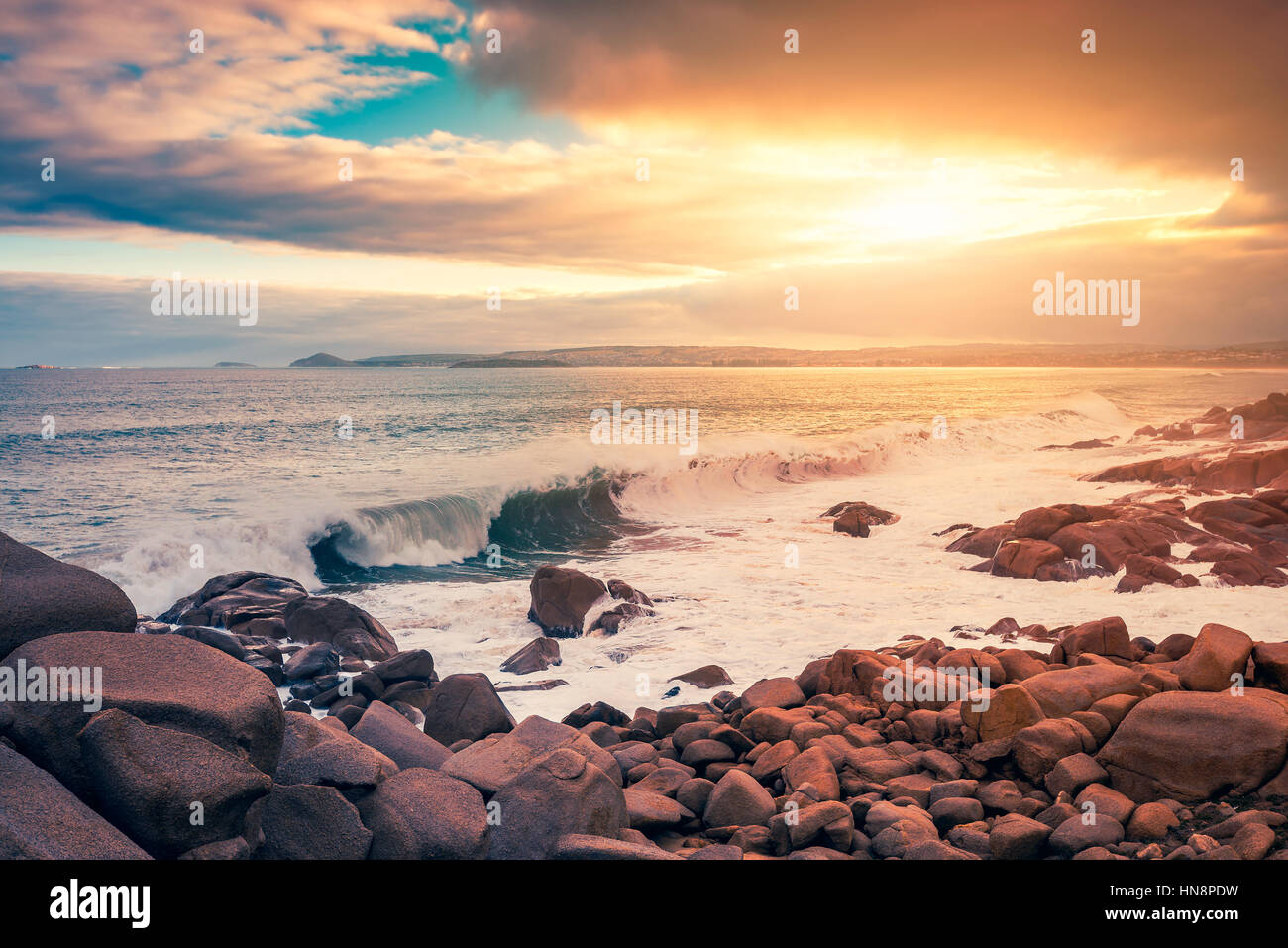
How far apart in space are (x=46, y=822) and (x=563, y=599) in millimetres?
9827

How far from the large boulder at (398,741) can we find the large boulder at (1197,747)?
5573 millimetres

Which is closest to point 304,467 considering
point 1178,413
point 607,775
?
point 607,775

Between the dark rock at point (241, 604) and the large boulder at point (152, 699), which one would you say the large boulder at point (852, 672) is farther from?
the dark rock at point (241, 604)

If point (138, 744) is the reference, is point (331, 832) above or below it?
below

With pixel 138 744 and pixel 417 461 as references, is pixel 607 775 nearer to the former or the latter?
pixel 138 744

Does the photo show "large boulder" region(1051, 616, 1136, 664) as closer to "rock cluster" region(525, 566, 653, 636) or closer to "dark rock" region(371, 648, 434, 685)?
"rock cluster" region(525, 566, 653, 636)

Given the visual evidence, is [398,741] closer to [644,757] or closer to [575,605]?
[644,757]

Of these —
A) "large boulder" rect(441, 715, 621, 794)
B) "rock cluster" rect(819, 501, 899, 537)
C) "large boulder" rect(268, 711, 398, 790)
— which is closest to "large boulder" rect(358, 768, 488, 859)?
"large boulder" rect(268, 711, 398, 790)

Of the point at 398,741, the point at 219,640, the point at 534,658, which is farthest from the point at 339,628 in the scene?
the point at 398,741

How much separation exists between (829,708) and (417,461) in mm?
30097

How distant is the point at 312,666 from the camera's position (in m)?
10.5

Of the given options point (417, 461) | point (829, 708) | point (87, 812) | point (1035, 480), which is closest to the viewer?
point (87, 812)

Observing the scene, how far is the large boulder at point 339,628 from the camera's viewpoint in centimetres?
1167

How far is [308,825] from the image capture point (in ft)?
15.1
